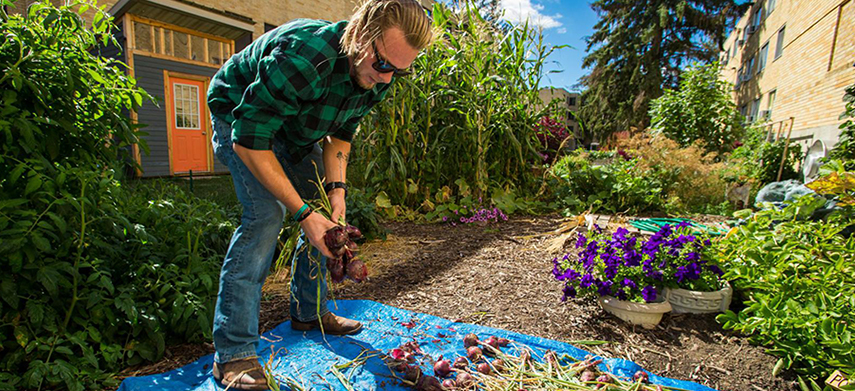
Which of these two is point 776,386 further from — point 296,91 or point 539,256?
point 296,91

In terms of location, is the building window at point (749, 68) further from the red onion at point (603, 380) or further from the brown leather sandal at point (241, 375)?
the brown leather sandal at point (241, 375)

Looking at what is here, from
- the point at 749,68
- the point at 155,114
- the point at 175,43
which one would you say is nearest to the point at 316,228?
the point at 155,114

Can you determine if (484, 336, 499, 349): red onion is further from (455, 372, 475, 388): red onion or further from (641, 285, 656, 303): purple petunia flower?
(641, 285, 656, 303): purple petunia flower

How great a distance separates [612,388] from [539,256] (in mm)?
1708

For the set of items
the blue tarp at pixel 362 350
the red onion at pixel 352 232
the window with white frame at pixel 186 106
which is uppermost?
the window with white frame at pixel 186 106

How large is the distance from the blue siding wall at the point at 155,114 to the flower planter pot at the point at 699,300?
842cm

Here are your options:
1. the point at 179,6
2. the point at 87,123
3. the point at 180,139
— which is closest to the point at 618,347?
the point at 87,123

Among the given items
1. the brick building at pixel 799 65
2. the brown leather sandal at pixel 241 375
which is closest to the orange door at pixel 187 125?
the brown leather sandal at pixel 241 375

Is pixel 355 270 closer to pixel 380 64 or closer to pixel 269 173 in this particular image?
pixel 269 173

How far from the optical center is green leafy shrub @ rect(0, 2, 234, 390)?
129 centimetres

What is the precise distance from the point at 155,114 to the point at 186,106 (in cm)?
71

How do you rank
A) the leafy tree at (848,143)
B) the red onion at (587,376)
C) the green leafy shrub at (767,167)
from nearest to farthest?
the red onion at (587,376) → the leafy tree at (848,143) → the green leafy shrub at (767,167)

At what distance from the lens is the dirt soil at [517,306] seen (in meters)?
1.60

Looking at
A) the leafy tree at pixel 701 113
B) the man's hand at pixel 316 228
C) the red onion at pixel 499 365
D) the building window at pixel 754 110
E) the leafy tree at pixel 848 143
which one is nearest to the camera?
the man's hand at pixel 316 228
